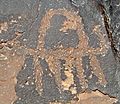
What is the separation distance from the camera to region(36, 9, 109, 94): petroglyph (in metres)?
1.31

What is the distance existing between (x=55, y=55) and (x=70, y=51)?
53mm

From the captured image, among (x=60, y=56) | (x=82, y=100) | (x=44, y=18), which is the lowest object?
(x=82, y=100)

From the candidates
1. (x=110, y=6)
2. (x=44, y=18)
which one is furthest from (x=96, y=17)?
(x=44, y=18)

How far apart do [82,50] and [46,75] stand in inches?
5.9

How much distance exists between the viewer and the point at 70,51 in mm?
1316

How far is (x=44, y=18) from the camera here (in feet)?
4.33

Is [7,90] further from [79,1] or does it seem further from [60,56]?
[79,1]

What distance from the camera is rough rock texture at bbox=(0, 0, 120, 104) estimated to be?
1.30 metres

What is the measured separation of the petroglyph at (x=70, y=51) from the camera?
131 centimetres

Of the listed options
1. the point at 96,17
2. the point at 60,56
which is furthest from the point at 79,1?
the point at 60,56

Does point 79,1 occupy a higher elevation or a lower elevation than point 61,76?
higher

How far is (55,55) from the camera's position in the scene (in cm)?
131

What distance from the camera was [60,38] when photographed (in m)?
1.31

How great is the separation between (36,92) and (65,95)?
10cm
